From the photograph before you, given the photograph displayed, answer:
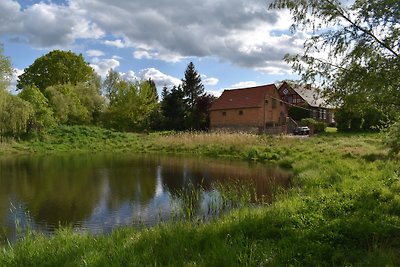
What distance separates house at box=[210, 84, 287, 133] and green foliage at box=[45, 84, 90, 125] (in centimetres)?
1585

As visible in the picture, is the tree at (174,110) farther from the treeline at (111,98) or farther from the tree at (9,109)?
the tree at (9,109)

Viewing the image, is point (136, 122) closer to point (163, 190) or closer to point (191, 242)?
point (163, 190)

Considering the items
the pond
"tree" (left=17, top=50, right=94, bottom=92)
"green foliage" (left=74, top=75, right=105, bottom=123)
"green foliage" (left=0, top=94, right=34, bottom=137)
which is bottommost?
the pond

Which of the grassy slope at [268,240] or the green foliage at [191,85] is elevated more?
the green foliage at [191,85]

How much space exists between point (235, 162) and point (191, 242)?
16.0 metres

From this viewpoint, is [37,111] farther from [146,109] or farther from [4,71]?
[146,109]

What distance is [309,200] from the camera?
27.7ft

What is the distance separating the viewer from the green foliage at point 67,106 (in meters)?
36.4

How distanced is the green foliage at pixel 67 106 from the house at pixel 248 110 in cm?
1585

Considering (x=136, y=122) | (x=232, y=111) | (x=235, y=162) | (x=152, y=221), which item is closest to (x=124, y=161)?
(x=235, y=162)

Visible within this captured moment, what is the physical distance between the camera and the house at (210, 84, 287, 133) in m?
46.0

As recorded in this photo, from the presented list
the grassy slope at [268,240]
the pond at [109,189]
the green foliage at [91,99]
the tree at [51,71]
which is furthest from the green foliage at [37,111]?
the grassy slope at [268,240]

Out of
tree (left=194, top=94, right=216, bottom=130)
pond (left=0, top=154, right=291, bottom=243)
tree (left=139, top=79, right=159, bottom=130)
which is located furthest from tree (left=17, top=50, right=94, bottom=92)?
pond (left=0, top=154, right=291, bottom=243)

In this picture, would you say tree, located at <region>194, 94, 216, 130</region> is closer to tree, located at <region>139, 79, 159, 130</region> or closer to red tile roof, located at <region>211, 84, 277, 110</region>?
red tile roof, located at <region>211, 84, 277, 110</region>
